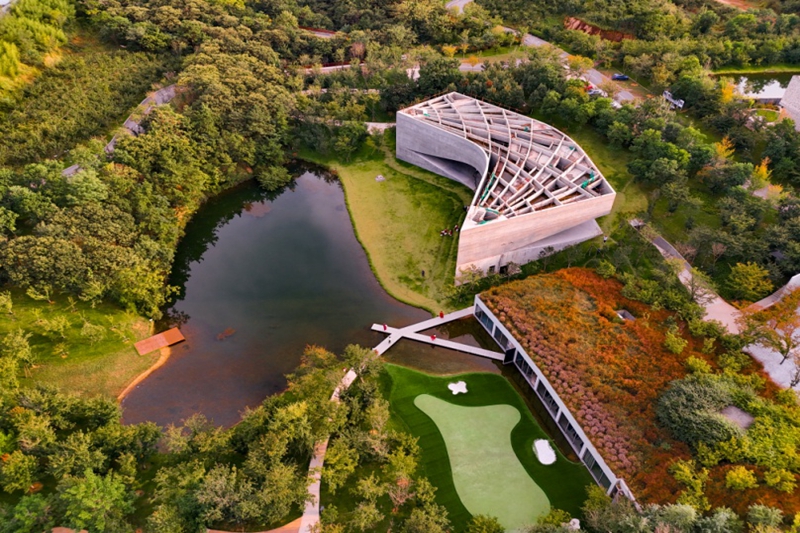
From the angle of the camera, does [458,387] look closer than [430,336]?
Yes

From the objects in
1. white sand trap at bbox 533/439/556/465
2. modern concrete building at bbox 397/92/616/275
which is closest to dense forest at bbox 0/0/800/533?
white sand trap at bbox 533/439/556/465

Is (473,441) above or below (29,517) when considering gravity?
below

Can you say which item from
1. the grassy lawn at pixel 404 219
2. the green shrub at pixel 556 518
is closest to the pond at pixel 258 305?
the grassy lawn at pixel 404 219

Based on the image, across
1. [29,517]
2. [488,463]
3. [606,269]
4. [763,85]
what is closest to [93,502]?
[29,517]

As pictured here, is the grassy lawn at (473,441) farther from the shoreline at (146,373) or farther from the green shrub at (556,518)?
the shoreline at (146,373)

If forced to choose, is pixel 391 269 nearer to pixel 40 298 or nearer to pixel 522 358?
pixel 522 358

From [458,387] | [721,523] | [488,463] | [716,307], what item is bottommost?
[488,463]

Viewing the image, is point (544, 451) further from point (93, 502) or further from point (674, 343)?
point (93, 502)

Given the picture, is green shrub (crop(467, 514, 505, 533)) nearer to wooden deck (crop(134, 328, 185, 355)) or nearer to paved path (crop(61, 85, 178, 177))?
wooden deck (crop(134, 328, 185, 355))
